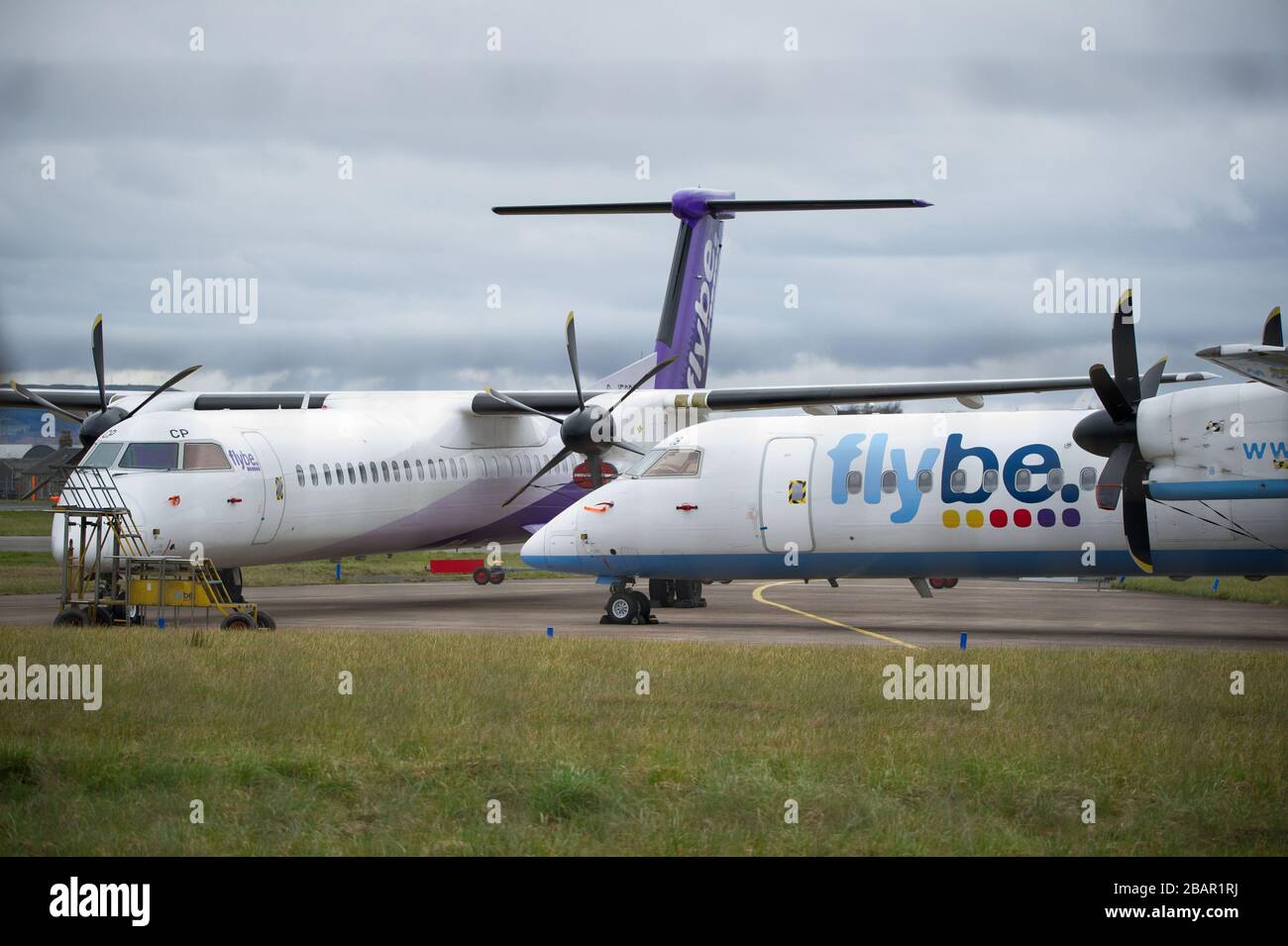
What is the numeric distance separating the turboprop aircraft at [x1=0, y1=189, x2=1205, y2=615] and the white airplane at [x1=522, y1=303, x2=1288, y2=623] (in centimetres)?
435

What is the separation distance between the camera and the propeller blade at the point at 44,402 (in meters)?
26.6

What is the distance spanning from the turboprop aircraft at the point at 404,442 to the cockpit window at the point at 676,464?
5.11 m

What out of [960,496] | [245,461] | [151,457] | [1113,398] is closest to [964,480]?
[960,496]

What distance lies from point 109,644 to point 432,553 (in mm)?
44489

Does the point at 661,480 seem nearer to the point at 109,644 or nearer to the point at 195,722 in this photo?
the point at 109,644

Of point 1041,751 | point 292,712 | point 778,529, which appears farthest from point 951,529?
point 292,712

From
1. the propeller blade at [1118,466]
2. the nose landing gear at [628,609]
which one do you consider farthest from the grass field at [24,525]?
the propeller blade at [1118,466]

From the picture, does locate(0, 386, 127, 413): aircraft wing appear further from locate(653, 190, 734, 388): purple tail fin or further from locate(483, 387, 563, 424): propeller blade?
locate(653, 190, 734, 388): purple tail fin

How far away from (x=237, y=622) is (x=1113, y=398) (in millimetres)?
11903

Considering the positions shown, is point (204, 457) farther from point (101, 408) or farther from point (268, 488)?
point (101, 408)

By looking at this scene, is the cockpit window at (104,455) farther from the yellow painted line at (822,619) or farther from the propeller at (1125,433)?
the propeller at (1125,433)

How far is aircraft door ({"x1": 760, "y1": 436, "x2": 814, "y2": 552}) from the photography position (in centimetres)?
2073

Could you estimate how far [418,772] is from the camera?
934 centimetres
